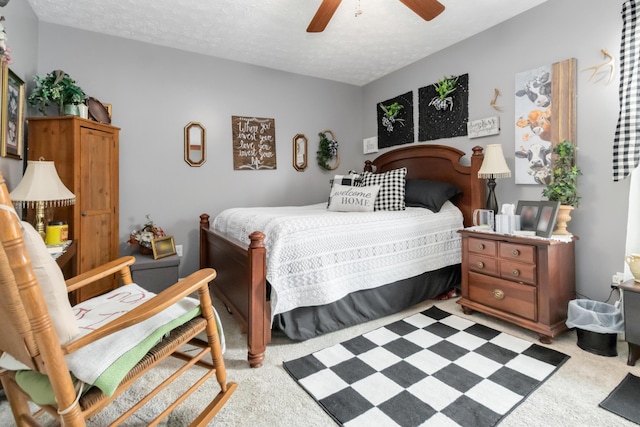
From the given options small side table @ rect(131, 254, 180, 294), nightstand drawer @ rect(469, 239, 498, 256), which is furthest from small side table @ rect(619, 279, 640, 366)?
small side table @ rect(131, 254, 180, 294)

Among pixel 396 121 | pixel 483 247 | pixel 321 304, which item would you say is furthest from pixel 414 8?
pixel 321 304

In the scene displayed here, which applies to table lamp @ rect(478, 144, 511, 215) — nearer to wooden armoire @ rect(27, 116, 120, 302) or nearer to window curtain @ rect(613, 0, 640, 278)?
window curtain @ rect(613, 0, 640, 278)

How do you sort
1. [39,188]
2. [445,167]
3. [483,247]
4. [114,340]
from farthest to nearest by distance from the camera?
[445,167]
[483,247]
[39,188]
[114,340]

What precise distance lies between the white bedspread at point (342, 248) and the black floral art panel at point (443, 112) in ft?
3.17

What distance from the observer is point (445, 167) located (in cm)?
319

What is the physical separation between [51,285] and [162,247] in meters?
2.07

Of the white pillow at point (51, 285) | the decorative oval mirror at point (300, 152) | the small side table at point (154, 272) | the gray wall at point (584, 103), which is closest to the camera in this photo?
the white pillow at point (51, 285)

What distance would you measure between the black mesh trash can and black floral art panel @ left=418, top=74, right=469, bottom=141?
1.85m

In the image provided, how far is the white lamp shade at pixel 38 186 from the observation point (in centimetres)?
185

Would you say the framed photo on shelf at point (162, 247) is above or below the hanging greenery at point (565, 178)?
below

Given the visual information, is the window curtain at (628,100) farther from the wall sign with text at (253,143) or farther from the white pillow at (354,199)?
the wall sign with text at (253,143)

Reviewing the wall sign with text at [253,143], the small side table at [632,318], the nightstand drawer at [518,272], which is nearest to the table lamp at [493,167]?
the nightstand drawer at [518,272]

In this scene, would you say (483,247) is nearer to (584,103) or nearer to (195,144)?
(584,103)

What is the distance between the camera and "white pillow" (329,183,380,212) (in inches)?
111
